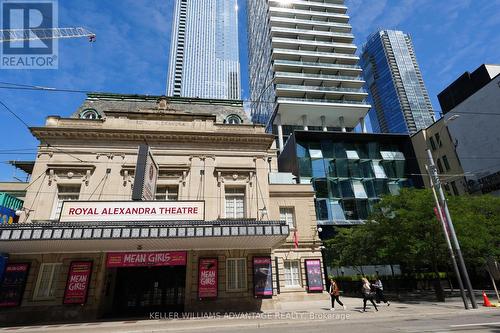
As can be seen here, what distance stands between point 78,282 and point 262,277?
11114 mm

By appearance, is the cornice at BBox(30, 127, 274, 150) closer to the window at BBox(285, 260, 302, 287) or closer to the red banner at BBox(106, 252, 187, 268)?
the red banner at BBox(106, 252, 187, 268)

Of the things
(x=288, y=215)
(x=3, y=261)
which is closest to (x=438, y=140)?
(x=288, y=215)

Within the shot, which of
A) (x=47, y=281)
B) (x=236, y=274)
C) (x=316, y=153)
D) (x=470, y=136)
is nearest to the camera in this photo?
(x=47, y=281)

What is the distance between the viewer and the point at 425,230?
2006 cm

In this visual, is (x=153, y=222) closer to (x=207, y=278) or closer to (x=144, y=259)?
(x=144, y=259)

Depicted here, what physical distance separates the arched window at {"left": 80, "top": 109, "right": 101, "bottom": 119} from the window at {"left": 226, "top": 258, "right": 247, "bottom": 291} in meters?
15.6

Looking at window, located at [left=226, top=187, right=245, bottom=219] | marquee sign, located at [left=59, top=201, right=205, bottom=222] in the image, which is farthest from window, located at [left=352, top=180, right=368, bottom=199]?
marquee sign, located at [left=59, top=201, right=205, bottom=222]

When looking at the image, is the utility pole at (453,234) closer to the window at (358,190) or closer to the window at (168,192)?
the window at (168,192)

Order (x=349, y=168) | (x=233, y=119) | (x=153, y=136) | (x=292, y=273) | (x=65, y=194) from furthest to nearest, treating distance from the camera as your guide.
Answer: (x=349, y=168) → (x=233, y=119) → (x=292, y=273) → (x=153, y=136) → (x=65, y=194)

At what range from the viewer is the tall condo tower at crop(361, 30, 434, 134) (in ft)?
525

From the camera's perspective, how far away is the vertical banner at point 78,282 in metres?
16.7

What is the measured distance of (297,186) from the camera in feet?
82.2

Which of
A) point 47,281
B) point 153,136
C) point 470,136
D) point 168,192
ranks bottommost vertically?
point 47,281

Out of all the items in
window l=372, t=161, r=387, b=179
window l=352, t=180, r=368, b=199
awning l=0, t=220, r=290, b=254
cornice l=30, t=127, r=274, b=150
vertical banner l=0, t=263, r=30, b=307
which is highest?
window l=372, t=161, r=387, b=179
